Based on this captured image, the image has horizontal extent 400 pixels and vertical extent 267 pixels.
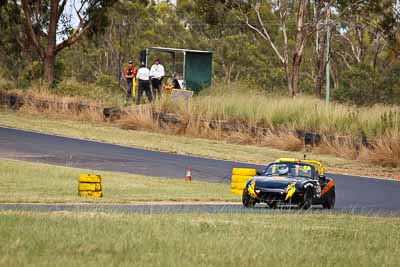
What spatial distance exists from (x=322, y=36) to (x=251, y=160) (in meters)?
40.1

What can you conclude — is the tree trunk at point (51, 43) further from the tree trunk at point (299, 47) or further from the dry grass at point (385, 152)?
the dry grass at point (385, 152)

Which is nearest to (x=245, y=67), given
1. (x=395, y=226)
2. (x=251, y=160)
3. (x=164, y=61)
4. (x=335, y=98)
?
(x=164, y=61)

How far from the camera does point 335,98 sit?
215 ft

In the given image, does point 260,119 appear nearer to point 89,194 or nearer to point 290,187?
point 290,187

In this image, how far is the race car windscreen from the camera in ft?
70.7

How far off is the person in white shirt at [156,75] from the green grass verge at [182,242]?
90.0ft

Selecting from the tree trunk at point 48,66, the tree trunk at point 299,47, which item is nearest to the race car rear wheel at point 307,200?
the tree trunk at point 299,47

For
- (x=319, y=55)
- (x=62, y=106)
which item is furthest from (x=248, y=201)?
(x=319, y=55)

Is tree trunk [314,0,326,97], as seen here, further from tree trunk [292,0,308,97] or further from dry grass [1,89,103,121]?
dry grass [1,89,103,121]

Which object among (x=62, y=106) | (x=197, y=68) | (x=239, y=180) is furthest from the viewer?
(x=197, y=68)

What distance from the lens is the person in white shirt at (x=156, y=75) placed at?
138 feet

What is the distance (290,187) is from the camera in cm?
2053

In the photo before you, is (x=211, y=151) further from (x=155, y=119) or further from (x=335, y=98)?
(x=335, y=98)

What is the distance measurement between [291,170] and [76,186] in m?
4.76
